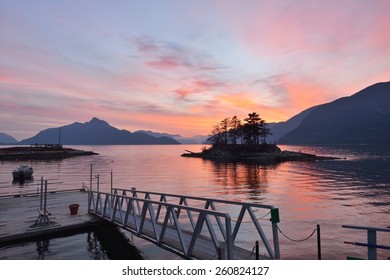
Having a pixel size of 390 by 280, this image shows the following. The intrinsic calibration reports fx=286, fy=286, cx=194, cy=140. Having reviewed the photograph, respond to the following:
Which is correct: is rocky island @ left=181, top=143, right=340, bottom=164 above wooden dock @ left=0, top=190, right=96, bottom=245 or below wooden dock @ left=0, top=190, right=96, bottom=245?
above

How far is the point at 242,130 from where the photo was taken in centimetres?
12575

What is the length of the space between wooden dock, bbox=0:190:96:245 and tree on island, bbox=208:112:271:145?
107013 mm

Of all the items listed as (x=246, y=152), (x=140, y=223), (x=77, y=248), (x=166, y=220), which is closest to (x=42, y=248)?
(x=77, y=248)

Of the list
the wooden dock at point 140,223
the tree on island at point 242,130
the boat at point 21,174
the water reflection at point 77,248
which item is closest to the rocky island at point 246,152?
the tree on island at point 242,130

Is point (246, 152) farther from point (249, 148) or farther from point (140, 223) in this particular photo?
point (140, 223)

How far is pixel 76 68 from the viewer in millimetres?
13320

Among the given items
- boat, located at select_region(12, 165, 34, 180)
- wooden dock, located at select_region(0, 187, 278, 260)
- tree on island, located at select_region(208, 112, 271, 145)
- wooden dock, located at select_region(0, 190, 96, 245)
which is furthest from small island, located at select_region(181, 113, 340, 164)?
wooden dock, located at select_region(0, 187, 278, 260)

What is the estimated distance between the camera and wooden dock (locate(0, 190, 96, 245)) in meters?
13.2

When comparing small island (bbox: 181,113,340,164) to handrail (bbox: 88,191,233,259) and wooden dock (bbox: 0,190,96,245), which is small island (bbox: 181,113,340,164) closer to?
wooden dock (bbox: 0,190,96,245)

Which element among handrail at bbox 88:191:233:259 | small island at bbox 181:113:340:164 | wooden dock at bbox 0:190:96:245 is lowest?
wooden dock at bbox 0:190:96:245

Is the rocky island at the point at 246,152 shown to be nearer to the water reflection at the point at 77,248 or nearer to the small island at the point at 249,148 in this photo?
the small island at the point at 249,148

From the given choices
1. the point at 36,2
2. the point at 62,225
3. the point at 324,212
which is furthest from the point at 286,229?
the point at 36,2
